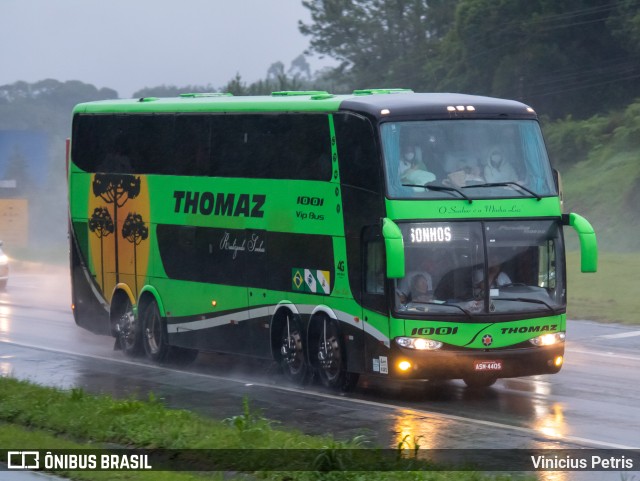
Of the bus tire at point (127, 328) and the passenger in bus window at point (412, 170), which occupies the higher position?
the passenger in bus window at point (412, 170)

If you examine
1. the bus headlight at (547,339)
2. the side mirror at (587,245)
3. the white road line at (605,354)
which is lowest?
the white road line at (605,354)

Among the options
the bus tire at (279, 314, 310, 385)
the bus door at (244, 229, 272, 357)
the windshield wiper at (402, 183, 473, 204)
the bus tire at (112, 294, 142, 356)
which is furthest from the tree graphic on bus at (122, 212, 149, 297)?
the windshield wiper at (402, 183, 473, 204)

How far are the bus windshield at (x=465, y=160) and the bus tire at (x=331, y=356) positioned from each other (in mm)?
2246

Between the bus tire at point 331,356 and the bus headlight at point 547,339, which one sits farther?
the bus tire at point 331,356

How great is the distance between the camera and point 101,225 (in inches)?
866

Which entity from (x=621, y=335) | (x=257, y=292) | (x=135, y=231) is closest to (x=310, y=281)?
(x=257, y=292)

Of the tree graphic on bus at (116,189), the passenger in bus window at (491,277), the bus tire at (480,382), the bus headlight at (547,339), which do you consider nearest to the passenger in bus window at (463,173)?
the passenger in bus window at (491,277)

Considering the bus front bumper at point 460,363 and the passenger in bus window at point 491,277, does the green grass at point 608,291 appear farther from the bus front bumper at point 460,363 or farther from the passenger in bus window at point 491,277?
the passenger in bus window at point 491,277

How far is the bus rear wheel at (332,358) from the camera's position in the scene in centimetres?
1678

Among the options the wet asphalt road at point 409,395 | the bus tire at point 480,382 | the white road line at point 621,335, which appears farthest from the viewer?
the white road line at point 621,335

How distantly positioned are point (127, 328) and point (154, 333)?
76cm

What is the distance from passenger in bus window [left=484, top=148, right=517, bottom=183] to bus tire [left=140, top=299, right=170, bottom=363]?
6573 mm

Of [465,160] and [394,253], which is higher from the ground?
[465,160]

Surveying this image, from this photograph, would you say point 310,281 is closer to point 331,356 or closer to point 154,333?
point 331,356
